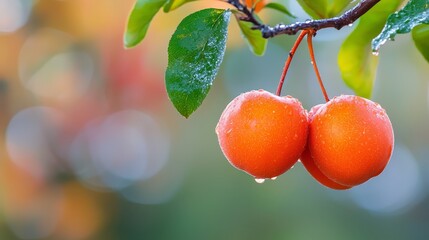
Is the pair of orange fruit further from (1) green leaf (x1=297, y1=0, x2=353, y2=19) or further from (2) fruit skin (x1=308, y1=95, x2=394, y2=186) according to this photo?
(1) green leaf (x1=297, y1=0, x2=353, y2=19)

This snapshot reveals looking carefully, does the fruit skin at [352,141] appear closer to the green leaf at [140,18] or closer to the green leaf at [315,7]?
the green leaf at [315,7]

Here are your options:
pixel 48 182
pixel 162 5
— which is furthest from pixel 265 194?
pixel 162 5

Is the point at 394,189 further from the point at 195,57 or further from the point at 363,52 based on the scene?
the point at 195,57

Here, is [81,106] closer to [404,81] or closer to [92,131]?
[92,131]

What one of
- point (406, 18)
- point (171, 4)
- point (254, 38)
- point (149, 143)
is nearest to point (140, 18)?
point (171, 4)

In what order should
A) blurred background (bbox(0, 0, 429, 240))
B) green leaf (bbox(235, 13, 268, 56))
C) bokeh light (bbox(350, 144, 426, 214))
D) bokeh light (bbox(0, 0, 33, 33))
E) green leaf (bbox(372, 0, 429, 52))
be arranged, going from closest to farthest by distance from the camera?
green leaf (bbox(372, 0, 429, 52))
green leaf (bbox(235, 13, 268, 56))
bokeh light (bbox(0, 0, 33, 33))
blurred background (bbox(0, 0, 429, 240))
bokeh light (bbox(350, 144, 426, 214))

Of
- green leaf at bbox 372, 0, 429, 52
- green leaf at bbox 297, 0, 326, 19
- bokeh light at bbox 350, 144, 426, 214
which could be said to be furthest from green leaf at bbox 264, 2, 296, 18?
bokeh light at bbox 350, 144, 426, 214
